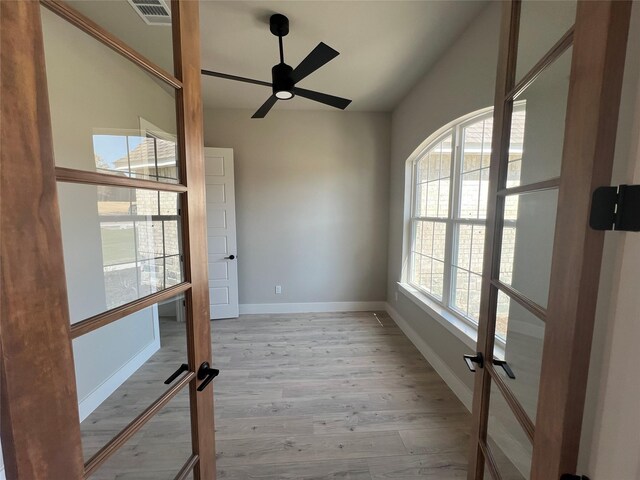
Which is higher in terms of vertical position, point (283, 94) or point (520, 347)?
point (283, 94)

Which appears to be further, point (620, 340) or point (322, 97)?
point (322, 97)

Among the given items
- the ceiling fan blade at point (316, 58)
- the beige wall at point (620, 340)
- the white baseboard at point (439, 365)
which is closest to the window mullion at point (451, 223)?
the white baseboard at point (439, 365)

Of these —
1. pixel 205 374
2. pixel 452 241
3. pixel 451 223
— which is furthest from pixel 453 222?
pixel 205 374

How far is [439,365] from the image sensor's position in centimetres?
238

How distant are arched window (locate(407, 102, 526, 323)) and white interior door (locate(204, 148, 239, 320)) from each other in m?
2.46

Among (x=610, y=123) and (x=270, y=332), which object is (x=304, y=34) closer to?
(x=610, y=123)

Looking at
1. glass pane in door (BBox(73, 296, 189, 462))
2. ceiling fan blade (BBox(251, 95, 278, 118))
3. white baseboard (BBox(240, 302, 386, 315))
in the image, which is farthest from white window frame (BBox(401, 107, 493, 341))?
glass pane in door (BBox(73, 296, 189, 462))

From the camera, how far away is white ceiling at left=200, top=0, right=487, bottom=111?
1.80 metres

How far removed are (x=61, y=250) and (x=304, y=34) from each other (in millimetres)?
2332

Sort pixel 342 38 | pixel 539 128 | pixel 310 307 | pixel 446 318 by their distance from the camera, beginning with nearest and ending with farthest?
1. pixel 539 128
2. pixel 342 38
3. pixel 446 318
4. pixel 310 307

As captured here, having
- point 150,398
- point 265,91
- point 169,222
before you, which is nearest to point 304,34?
point 265,91

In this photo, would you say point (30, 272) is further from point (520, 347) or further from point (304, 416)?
point (304, 416)

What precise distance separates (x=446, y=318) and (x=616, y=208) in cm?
199

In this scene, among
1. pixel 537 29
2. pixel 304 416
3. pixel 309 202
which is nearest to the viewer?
pixel 537 29
